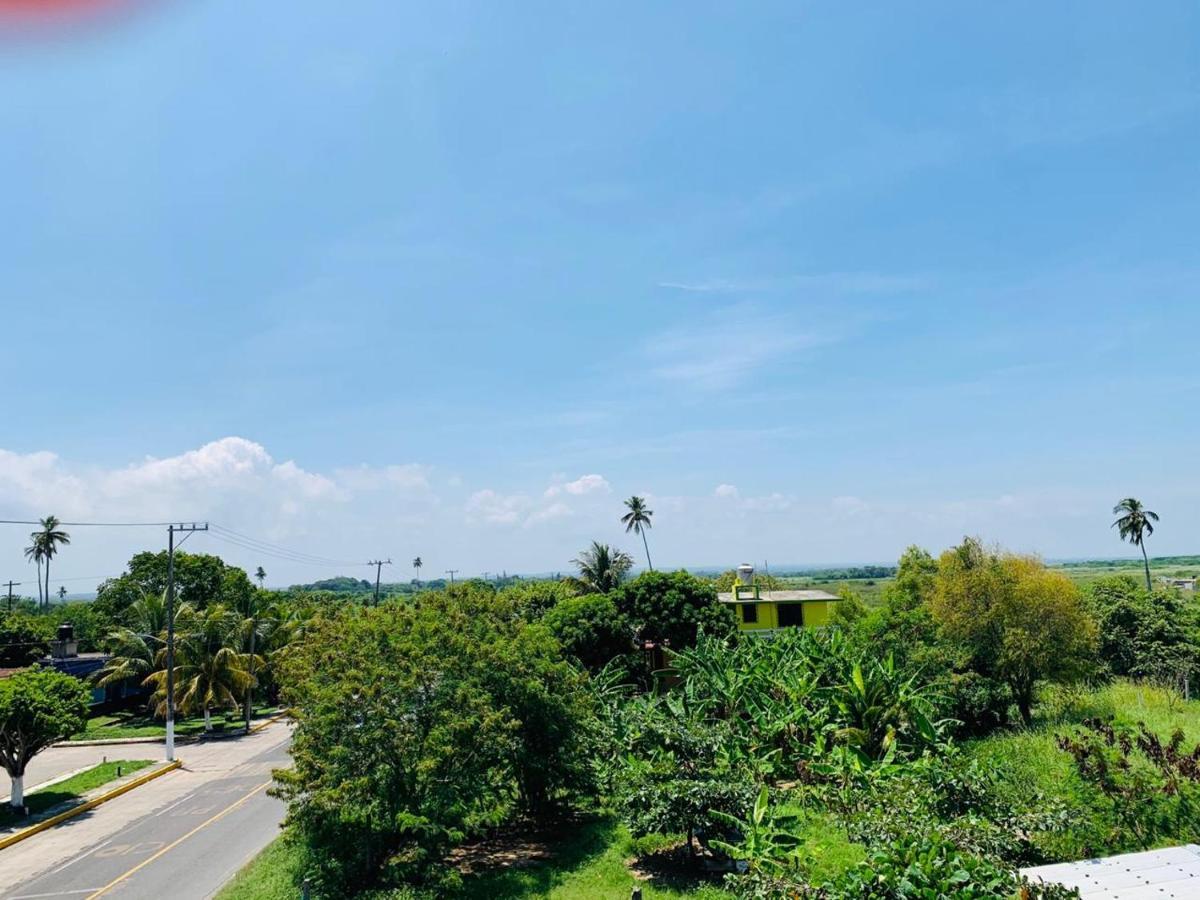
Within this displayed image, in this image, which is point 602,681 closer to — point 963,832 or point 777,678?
point 777,678

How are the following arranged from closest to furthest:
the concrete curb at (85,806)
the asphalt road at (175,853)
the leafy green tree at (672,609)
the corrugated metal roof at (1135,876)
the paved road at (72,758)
A: 1. the corrugated metal roof at (1135,876)
2. the asphalt road at (175,853)
3. the concrete curb at (85,806)
4. the paved road at (72,758)
5. the leafy green tree at (672,609)

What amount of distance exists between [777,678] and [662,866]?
8394 mm

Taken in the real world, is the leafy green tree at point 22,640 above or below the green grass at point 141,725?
above

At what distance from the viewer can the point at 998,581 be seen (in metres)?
26.1

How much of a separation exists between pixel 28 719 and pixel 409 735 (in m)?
16.2

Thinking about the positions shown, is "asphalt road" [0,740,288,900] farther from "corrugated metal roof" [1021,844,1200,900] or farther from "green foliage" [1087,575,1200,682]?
"green foliage" [1087,575,1200,682]

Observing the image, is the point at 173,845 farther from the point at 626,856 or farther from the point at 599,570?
the point at 599,570

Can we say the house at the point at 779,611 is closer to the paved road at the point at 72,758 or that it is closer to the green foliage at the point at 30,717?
the paved road at the point at 72,758

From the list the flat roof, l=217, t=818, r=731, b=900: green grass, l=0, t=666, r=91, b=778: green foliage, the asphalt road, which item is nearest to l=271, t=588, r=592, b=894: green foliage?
l=217, t=818, r=731, b=900: green grass

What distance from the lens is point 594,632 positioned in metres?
28.5

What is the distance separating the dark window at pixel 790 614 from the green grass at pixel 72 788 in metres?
33.7

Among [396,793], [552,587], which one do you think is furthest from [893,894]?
[552,587]

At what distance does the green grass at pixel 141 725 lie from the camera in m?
35.6

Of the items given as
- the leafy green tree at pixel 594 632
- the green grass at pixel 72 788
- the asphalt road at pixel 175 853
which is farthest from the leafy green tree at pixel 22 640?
the leafy green tree at pixel 594 632
